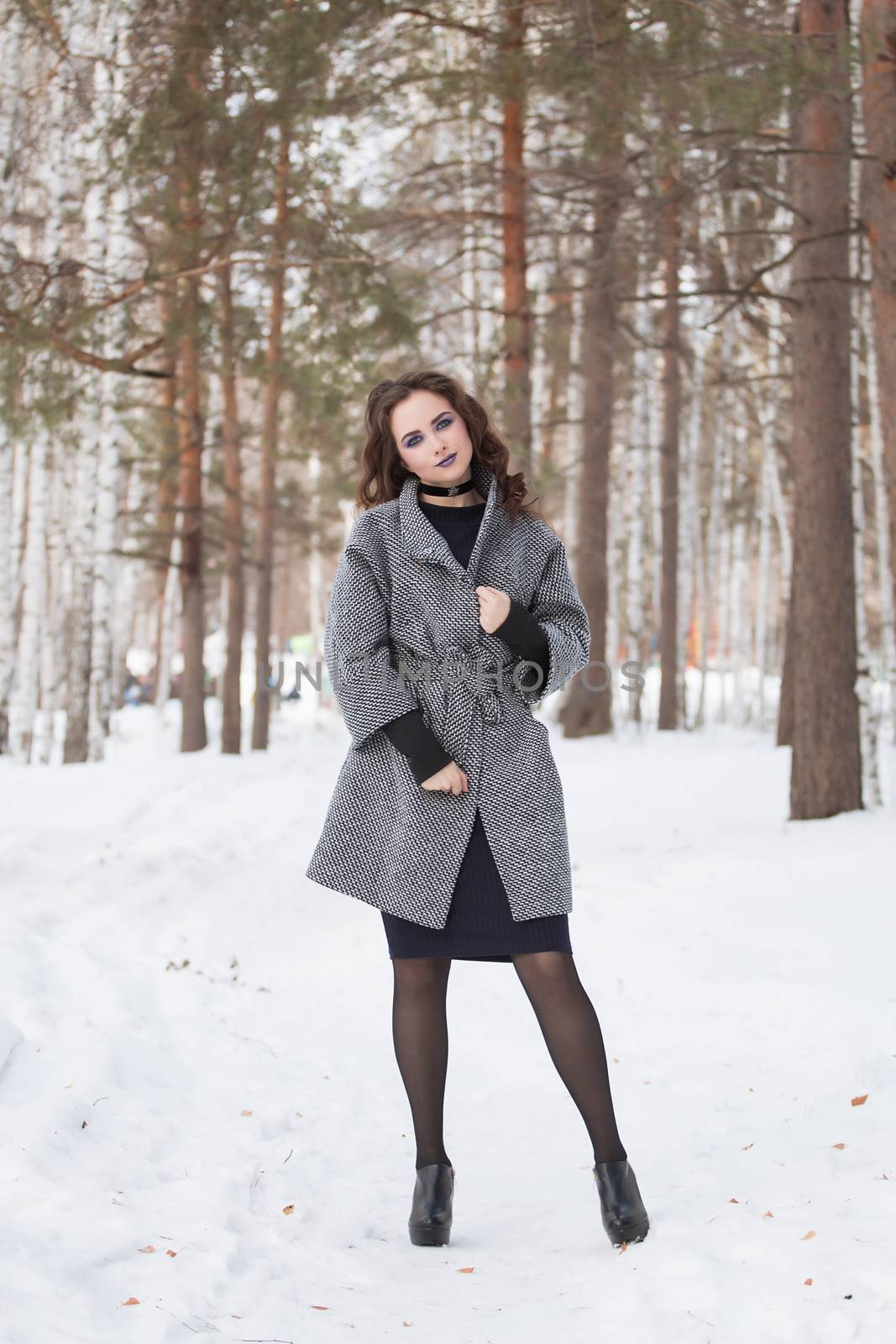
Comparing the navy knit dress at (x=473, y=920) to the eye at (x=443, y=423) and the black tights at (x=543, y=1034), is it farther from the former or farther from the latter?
the eye at (x=443, y=423)

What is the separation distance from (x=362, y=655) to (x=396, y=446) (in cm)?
55

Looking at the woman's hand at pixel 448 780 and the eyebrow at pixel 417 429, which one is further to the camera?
the eyebrow at pixel 417 429

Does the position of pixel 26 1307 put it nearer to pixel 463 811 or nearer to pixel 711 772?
pixel 463 811

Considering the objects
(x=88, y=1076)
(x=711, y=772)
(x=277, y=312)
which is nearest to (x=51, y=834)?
(x=88, y=1076)

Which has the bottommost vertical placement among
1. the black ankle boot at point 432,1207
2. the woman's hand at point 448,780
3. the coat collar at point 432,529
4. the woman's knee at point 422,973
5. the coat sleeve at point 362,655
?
the black ankle boot at point 432,1207

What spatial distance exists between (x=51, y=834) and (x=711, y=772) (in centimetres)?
604

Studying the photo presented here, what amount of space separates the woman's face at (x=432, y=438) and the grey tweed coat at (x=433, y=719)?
0.37ft

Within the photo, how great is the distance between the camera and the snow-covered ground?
2.33m

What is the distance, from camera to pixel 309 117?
7664mm

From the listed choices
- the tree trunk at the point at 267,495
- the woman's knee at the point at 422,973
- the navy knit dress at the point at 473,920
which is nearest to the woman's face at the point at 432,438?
the navy knit dress at the point at 473,920

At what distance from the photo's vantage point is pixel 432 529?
2.88 metres

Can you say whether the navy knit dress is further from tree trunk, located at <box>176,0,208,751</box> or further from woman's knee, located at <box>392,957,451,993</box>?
tree trunk, located at <box>176,0,208,751</box>

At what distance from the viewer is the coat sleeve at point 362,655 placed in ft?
9.05

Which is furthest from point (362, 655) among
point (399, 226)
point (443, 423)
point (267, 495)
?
point (267, 495)
